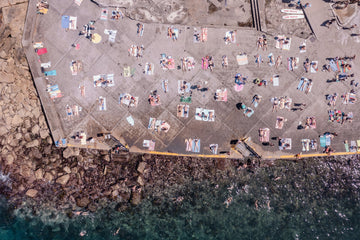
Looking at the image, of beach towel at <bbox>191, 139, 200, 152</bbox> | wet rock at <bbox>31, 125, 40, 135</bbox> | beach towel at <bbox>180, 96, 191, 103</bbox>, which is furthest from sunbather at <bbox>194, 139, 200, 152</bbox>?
wet rock at <bbox>31, 125, 40, 135</bbox>

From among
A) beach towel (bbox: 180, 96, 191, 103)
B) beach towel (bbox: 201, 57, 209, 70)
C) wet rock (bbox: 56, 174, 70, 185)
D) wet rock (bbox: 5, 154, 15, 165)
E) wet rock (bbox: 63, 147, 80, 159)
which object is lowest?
wet rock (bbox: 56, 174, 70, 185)

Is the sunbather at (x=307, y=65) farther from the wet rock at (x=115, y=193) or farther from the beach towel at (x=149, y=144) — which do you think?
the wet rock at (x=115, y=193)

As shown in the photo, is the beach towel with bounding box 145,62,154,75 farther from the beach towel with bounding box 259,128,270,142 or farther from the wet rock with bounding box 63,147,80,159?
the beach towel with bounding box 259,128,270,142

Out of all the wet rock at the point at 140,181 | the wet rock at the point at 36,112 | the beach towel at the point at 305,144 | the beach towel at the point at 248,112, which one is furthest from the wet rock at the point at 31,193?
the beach towel at the point at 305,144

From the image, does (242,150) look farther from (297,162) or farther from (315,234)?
(315,234)

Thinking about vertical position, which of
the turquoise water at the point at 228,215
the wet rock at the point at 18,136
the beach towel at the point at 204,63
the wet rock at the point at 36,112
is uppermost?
the beach towel at the point at 204,63

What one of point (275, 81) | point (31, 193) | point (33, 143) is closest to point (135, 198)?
point (31, 193)
